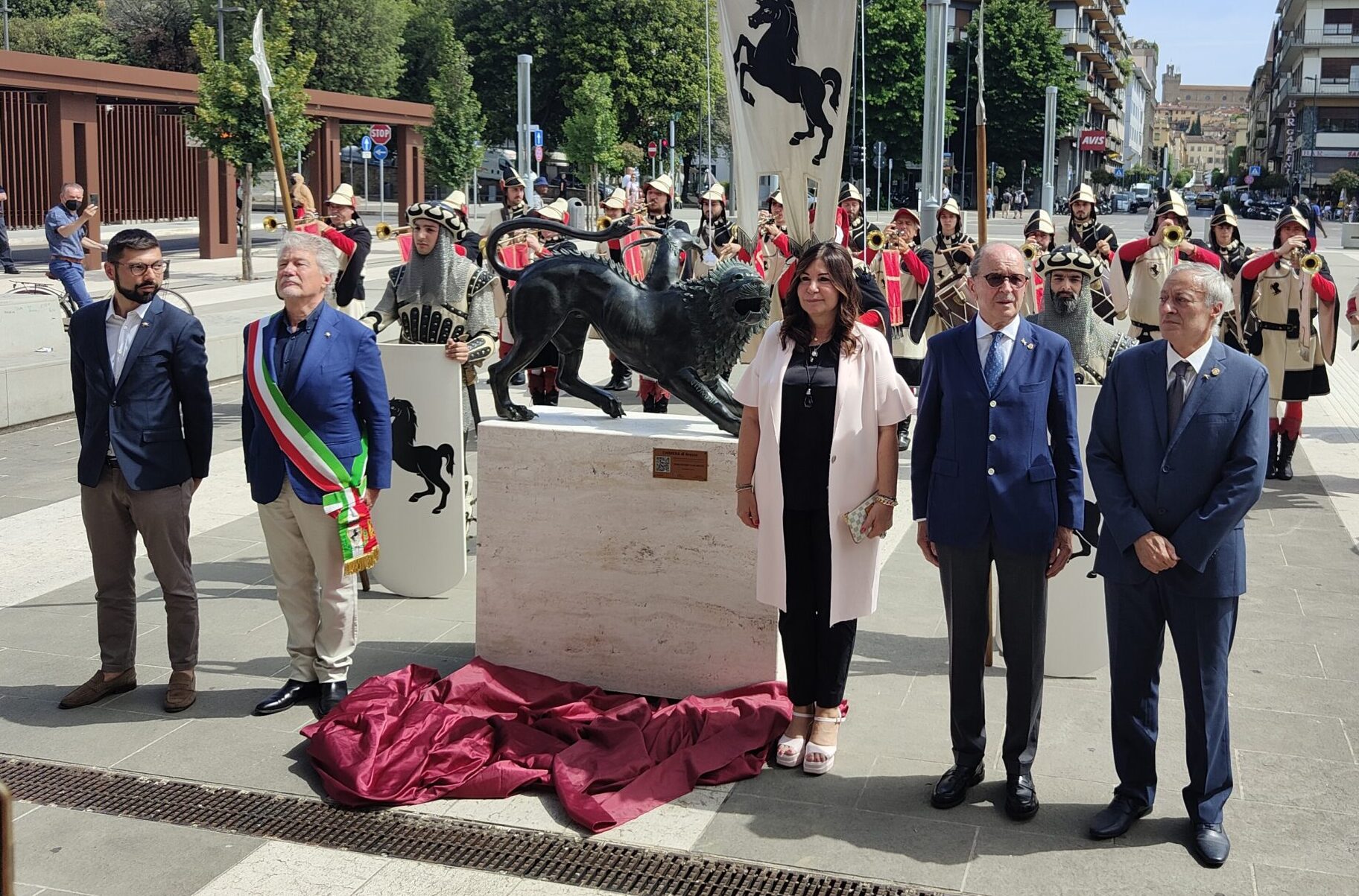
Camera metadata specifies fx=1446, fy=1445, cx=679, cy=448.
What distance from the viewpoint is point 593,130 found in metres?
49.6

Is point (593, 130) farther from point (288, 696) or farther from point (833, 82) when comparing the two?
point (288, 696)

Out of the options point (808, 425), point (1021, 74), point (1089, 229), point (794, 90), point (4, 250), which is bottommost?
point (808, 425)

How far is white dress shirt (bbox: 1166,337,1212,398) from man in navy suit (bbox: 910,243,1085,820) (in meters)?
0.36

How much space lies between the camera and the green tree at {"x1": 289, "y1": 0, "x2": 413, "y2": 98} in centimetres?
6138

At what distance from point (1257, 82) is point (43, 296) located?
172m

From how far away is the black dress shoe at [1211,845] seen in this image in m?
4.45

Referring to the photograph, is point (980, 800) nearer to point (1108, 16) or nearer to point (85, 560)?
point (85, 560)

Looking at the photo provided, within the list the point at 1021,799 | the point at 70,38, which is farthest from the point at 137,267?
the point at 70,38

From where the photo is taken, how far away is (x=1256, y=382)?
441cm

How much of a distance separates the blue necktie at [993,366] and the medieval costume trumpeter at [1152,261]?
5537mm

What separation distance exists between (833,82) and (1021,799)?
10.6 ft

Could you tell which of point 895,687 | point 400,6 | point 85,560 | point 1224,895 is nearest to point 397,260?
point 85,560

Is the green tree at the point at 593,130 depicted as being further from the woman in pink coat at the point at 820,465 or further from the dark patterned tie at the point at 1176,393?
the dark patterned tie at the point at 1176,393

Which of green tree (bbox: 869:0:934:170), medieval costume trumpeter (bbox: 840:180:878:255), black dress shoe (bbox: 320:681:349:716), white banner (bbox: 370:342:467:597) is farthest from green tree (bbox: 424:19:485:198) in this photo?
black dress shoe (bbox: 320:681:349:716)
